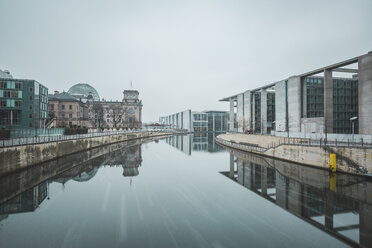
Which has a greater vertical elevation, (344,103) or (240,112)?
(344,103)

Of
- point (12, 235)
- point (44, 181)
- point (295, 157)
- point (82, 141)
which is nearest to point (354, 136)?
point (295, 157)

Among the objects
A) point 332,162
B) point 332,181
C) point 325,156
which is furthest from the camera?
point 325,156

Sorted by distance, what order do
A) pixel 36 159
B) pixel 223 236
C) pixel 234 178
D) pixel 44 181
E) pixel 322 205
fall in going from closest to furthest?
pixel 223 236 < pixel 322 205 < pixel 44 181 < pixel 234 178 < pixel 36 159

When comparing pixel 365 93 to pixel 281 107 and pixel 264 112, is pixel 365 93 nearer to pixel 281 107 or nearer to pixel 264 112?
pixel 281 107

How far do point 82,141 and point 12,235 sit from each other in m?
33.5

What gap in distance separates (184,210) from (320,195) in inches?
503

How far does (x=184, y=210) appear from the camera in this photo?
13.6 m

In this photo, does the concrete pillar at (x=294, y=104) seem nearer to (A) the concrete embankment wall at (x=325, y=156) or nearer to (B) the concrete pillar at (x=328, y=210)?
(A) the concrete embankment wall at (x=325, y=156)

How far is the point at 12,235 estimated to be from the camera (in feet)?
33.8

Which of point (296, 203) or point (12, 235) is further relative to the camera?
point (296, 203)

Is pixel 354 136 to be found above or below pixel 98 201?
above

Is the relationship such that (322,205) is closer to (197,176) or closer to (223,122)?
(197,176)

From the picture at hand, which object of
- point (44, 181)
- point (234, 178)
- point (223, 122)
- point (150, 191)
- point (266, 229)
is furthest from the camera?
point (223, 122)

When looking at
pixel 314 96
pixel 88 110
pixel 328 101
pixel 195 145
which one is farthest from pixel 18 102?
pixel 314 96
